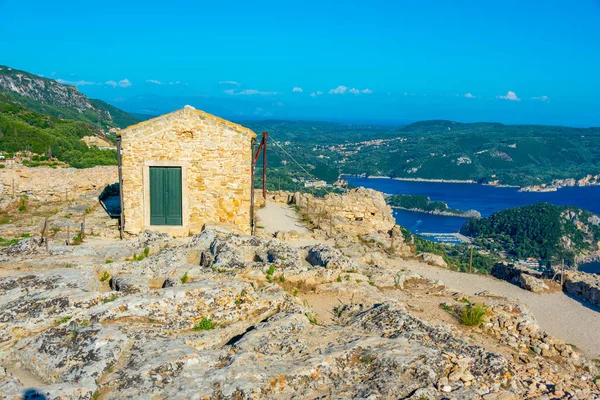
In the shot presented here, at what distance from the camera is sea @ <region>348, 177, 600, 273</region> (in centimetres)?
8143

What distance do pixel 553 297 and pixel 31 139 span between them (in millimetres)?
35880

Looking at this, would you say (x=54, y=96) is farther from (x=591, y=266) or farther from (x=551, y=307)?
(x=551, y=307)

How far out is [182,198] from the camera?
18.0m

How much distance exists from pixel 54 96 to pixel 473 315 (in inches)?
3356

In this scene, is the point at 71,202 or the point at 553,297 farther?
the point at 71,202

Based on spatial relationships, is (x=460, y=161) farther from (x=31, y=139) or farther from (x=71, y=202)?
(x=71, y=202)

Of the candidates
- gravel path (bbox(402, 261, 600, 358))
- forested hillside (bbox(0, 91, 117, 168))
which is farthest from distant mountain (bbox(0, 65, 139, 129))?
gravel path (bbox(402, 261, 600, 358))

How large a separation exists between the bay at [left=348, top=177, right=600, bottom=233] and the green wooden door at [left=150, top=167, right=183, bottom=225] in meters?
62.2

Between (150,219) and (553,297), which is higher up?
(150,219)

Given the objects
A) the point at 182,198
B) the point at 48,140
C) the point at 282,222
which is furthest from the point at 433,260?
the point at 48,140

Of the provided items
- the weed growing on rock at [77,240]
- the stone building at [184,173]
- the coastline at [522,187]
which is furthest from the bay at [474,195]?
the weed growing on rock at [77,240]

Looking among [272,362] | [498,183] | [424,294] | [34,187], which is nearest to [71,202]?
[34,187]

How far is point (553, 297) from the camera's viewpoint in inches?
605

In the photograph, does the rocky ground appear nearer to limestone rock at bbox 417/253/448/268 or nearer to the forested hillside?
limestone rock at bbox 417/253/448/268
